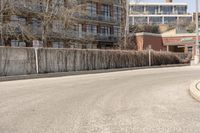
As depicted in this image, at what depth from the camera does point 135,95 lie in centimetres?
1334

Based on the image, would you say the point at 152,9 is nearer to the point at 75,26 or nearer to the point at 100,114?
the point at 75,26

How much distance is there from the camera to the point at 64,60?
30.3m

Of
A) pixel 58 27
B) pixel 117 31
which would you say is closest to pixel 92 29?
pixel 117 31

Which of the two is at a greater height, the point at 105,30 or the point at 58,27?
the point at 105,30

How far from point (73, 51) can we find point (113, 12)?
34030 millimetres

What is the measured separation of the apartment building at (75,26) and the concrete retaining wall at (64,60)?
29.7 feet

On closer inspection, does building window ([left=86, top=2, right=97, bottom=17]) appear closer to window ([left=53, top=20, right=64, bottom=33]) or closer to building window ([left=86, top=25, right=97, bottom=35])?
building window ([left=86, top=25, right=97, bottom=35])

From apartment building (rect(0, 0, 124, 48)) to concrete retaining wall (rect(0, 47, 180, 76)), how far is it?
29.7 feet

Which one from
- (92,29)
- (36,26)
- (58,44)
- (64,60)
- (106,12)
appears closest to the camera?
(64,60)

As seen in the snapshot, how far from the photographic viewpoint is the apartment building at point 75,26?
44.0m

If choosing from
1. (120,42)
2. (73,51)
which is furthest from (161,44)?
(73,51)

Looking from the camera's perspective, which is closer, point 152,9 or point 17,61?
point 17,61

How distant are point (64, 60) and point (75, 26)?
87.3 ft

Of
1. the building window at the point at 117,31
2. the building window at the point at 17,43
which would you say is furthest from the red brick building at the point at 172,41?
the building window at the point at 17,43
